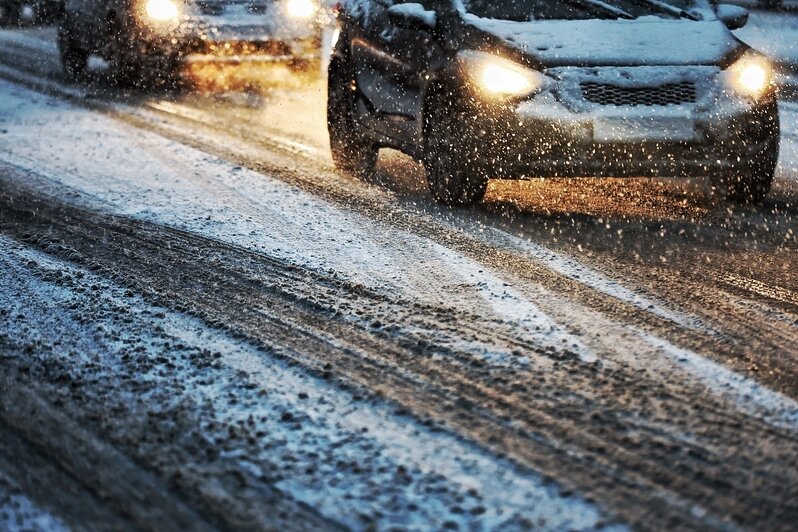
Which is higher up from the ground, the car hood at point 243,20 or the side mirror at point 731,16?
the side mirror at point 731,16

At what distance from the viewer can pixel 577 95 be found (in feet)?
23.2

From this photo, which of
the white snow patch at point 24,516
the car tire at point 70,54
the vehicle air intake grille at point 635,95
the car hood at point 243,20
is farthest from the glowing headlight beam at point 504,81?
the car tire at point 70,54

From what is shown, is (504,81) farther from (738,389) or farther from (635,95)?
(738,389)

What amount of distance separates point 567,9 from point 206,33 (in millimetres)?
6746

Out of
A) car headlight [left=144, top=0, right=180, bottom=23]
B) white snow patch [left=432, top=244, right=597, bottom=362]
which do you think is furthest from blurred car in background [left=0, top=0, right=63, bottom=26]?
white snow patch [left=432, top=244, right=597, bottom=362]

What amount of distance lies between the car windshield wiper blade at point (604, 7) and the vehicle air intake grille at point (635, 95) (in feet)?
3.08

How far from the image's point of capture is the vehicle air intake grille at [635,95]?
7.09m

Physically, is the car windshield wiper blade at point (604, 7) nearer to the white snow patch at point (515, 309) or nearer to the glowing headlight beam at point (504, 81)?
the glowing headlight beam at point (504, 81)

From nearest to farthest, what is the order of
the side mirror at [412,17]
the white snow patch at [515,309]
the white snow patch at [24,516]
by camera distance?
the white snow patch at [24,516], the white snow patch at [515,309], the side mirror at [412,17]

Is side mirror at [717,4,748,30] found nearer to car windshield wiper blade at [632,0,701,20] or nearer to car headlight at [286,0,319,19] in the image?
car windshield wiper blade at [632,0,701,20]

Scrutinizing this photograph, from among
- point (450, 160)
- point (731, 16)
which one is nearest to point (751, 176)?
point (731, 16)

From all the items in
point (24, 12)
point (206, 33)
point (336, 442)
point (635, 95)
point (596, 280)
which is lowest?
point (24, 12)

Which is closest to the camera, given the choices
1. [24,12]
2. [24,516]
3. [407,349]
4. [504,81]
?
[24,516]

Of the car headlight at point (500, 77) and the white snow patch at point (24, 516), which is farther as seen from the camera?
the car headlight at point (500, 77)
